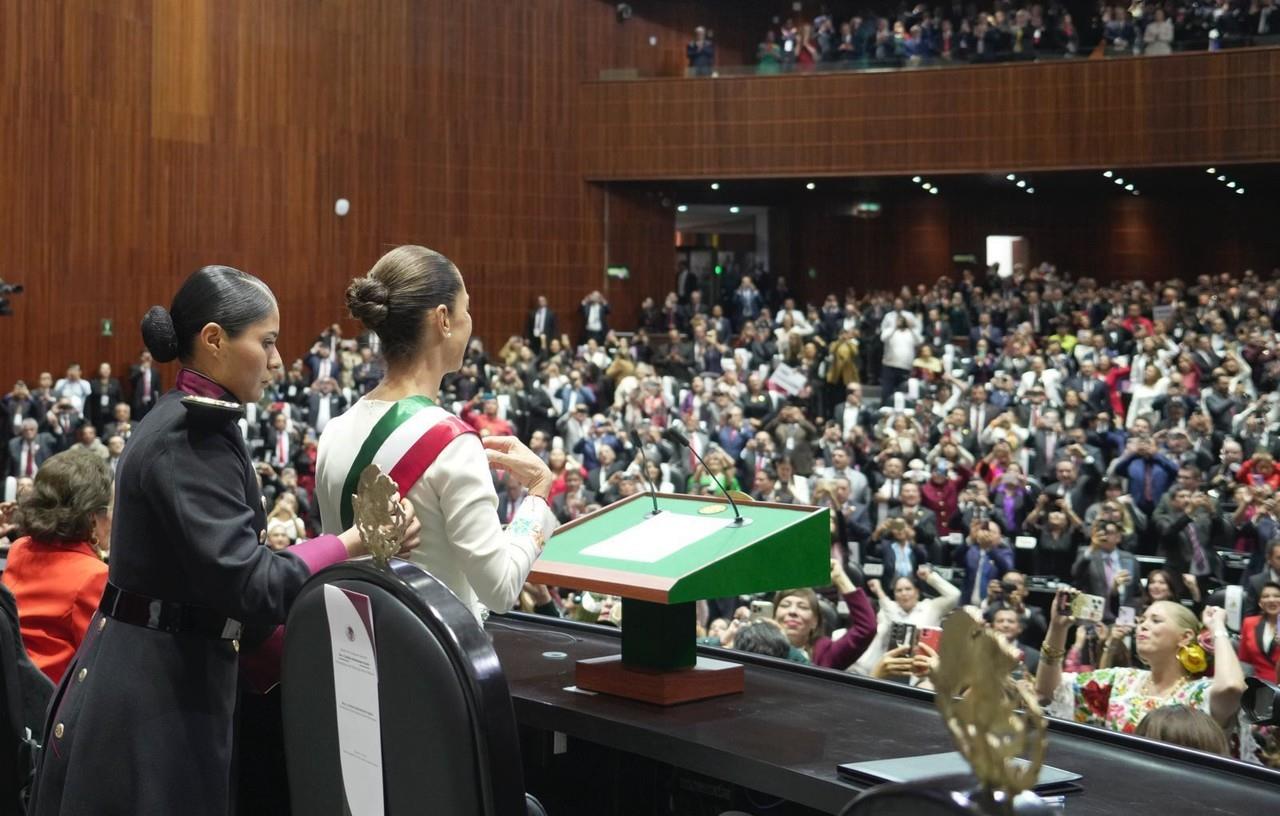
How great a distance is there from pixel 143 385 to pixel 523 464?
13409 millimetres

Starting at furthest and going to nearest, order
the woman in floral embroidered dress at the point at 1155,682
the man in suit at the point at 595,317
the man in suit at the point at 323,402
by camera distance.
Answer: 1. the man in suit at the point at 595,317
2. the man in suit at the point at 323,402
3. the woman in floral embroidered dress at the point at 1155,682

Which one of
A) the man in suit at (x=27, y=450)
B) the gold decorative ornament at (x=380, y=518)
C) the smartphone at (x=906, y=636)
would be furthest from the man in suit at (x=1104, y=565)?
the man in suit at (x=27, y=450)

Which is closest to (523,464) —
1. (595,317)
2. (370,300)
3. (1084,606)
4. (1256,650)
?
(370,300)

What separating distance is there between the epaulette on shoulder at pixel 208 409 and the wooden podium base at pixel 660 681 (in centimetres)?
67

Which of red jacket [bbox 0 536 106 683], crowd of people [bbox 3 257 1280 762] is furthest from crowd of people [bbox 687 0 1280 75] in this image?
→ red jacket [bbox 0 536 106 683]

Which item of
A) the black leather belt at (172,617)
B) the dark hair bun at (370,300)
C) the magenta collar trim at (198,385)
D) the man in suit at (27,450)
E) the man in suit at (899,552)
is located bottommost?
the man in suit at (899,552)

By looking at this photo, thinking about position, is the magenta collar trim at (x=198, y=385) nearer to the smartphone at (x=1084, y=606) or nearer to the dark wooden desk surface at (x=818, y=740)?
the dark wooden desk surface at (x=818, y=740)

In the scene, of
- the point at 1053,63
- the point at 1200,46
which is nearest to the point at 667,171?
the point at 1053,63

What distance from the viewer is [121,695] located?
1708 millimetres

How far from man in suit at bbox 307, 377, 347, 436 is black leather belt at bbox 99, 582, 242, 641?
1192 cm

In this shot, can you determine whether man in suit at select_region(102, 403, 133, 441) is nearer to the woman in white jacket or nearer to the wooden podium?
the woman in white jacket

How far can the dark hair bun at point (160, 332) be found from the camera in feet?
6.11

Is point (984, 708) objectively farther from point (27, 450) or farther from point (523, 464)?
point (27, 450)

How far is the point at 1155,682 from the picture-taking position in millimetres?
3709
